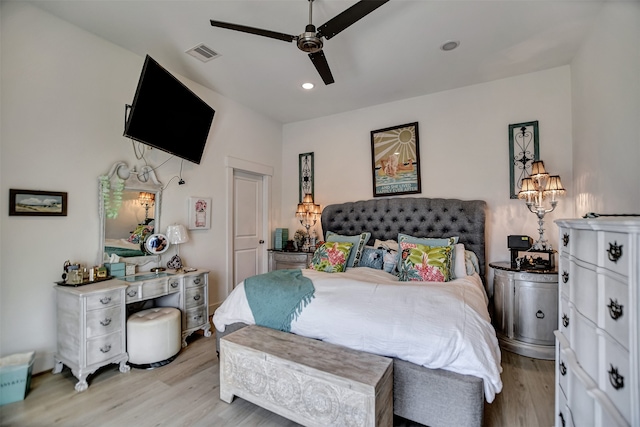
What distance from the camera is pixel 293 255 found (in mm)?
4121

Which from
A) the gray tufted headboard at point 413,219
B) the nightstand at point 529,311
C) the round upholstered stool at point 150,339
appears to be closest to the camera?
the round upholstered stool at point 150,339

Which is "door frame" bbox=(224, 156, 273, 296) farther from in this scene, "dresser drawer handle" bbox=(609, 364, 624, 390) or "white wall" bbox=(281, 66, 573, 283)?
"dresser drawer handle" bbox=(609, 364, 624, 390)

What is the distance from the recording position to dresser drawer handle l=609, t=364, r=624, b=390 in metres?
0.85

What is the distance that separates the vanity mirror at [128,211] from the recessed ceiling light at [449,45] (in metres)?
3.23

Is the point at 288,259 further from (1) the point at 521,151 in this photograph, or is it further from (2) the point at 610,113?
(2) the point at 610,113

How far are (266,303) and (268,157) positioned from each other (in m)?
2.90

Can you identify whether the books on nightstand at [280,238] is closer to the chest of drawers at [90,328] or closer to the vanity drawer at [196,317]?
the vanity drawer at [196,317]

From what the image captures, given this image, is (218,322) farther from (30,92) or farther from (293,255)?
(30,92)

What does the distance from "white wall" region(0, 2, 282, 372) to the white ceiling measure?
0.23m

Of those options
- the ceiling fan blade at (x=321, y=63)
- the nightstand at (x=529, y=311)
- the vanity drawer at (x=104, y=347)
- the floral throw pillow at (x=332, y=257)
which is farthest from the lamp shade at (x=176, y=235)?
the nightstand at (x=529, y=311)

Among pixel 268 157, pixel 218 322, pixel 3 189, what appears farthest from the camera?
pixel 268 157

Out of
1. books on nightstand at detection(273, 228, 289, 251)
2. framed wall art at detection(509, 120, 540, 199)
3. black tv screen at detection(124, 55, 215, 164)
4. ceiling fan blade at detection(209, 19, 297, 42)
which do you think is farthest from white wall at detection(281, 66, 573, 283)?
ceiling fan blade at detection(209, 19, 297, 42)

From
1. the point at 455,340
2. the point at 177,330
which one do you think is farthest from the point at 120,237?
the point at 455,340

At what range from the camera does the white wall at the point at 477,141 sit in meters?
3.07
